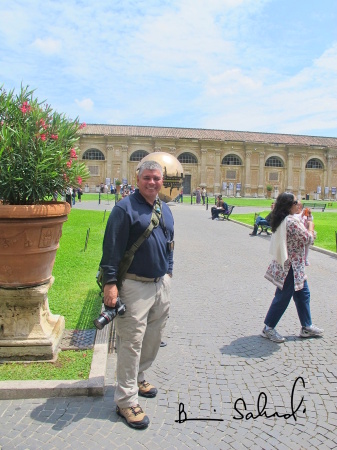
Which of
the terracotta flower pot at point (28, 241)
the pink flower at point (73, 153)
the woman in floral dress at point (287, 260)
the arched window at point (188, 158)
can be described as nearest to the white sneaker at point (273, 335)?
the woman in floral dress at point (287, 260)

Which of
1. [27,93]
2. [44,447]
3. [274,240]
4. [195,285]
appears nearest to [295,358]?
[274,240]

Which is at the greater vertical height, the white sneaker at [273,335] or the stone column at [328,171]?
the stone column at [328,171]

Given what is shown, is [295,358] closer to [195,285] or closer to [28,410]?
[28,410]

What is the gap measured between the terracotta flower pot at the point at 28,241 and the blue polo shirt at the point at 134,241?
944 mm

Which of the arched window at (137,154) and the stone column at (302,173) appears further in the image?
the stone column at (302,173)

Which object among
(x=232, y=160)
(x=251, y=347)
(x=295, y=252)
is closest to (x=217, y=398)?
(x=251, y=347)

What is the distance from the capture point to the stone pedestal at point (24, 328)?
367 centimetres

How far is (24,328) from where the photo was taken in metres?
3.76

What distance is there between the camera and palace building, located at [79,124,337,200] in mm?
54031

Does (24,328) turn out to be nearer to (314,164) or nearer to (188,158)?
(188,158)

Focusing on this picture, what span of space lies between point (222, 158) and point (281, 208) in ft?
173
